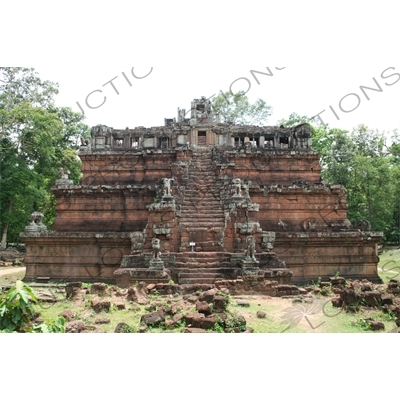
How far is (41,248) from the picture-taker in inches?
600

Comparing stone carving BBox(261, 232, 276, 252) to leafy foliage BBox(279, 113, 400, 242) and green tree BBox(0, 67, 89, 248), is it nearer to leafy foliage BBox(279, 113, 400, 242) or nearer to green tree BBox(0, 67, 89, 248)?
leafy foliage BBox(279, 113, 400, 242)

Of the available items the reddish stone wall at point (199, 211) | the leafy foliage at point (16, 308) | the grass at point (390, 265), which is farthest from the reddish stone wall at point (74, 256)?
the grass at point (390, 265)

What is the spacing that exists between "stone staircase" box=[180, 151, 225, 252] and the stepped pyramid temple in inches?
1.5

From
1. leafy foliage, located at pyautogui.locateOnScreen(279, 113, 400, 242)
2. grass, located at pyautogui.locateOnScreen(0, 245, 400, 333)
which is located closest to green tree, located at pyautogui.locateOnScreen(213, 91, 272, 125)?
leafy foliage, located at pyautogui.locateOnScreen(279, 113, 400, 242)

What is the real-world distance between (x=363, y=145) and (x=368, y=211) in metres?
8.17

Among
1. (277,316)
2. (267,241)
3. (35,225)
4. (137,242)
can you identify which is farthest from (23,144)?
(277,316)

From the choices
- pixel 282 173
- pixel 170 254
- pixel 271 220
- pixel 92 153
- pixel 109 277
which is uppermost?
pixel 92 153

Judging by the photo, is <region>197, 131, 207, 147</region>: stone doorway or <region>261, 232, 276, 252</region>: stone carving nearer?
<region>261, 232, 276, 252</region>: stone carving

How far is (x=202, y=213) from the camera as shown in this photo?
47.7 ft

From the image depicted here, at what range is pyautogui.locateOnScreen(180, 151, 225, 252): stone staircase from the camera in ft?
43.8

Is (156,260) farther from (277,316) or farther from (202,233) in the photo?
(277,316)

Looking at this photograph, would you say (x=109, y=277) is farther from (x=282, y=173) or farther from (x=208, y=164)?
(x=282, y=173)

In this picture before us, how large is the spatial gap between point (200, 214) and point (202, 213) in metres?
0.16
